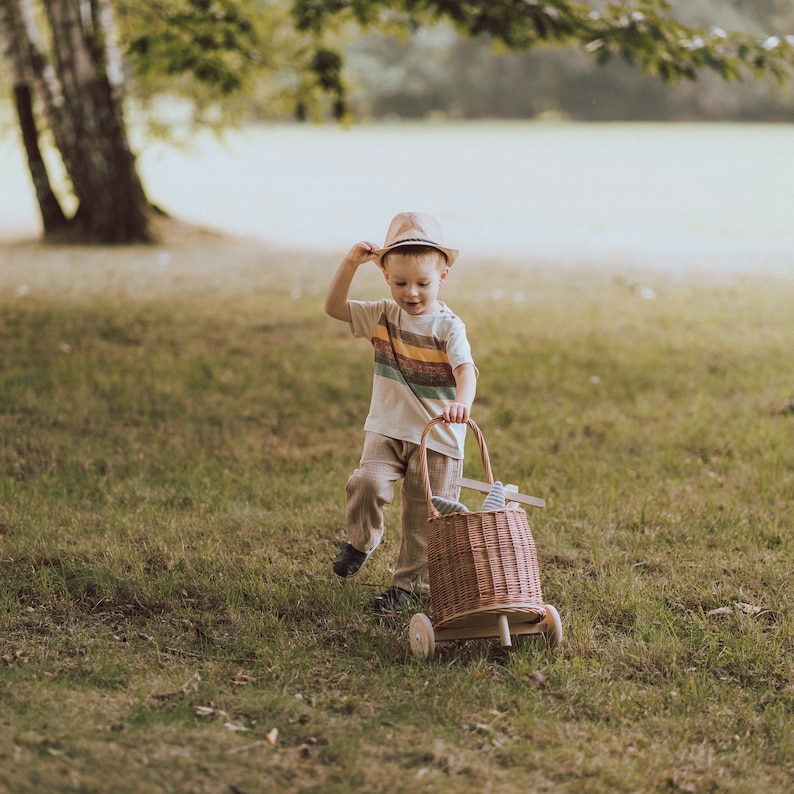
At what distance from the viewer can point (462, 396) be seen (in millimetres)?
3756

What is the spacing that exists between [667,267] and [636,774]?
1176cm

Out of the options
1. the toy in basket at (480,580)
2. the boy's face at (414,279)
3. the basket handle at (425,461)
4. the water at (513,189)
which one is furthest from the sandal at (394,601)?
the water at (513,189)

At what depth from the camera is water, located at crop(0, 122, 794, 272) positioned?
58.6 feet

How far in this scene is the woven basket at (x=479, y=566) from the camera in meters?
3.64

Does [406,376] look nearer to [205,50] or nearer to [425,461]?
[425,461]

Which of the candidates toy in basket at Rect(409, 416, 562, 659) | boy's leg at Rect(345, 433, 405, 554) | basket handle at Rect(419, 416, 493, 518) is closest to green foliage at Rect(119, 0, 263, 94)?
boy's leg at Rect(345, 433, 405, 554)

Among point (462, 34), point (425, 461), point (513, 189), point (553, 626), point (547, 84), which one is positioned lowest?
point (553, 626)

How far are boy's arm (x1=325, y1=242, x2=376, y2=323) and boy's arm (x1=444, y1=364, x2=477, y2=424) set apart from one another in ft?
1.73

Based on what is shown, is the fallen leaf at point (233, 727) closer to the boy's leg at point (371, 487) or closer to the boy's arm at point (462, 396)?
the boy's leg at point (371, 487)

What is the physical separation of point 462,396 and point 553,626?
88cm

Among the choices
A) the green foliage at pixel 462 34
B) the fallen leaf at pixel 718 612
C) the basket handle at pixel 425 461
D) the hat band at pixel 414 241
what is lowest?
the fallen leaf at pixel 718 612

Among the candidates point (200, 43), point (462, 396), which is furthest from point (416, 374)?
point (200, 43)

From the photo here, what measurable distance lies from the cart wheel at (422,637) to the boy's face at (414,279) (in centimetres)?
113

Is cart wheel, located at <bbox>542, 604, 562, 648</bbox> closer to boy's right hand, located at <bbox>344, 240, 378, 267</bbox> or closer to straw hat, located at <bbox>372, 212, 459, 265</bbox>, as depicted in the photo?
straw hat, located at <bbox>372, 212, 459, 265</bbox>
